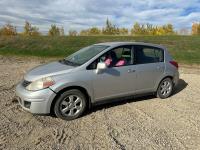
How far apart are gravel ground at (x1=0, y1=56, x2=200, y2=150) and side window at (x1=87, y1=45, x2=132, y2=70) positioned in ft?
3.53

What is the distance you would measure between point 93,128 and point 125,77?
1583 millimetres

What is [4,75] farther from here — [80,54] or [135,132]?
[135,132]

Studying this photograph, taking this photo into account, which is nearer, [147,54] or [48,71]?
[48,71]

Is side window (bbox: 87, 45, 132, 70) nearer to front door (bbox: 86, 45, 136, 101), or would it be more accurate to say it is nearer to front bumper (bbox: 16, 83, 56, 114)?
front door (bbox: 86, 45, 136, 101)

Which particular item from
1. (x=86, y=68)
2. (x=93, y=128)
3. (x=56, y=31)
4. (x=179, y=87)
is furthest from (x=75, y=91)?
(x=56, y=31)

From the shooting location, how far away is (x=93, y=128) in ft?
15.5

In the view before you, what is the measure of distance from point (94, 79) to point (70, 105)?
0.75 m

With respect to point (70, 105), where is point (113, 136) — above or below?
below

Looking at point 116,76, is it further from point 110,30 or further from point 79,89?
point 110,30

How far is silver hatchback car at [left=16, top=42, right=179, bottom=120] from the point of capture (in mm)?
4867

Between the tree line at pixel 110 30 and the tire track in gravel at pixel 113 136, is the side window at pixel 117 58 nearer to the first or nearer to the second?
the tire track in gravel at pixel 113 136

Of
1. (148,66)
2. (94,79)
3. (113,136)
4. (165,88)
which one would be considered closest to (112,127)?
(113,136)

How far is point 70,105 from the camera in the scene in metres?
5.07

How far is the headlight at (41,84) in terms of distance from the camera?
482 centimetres
